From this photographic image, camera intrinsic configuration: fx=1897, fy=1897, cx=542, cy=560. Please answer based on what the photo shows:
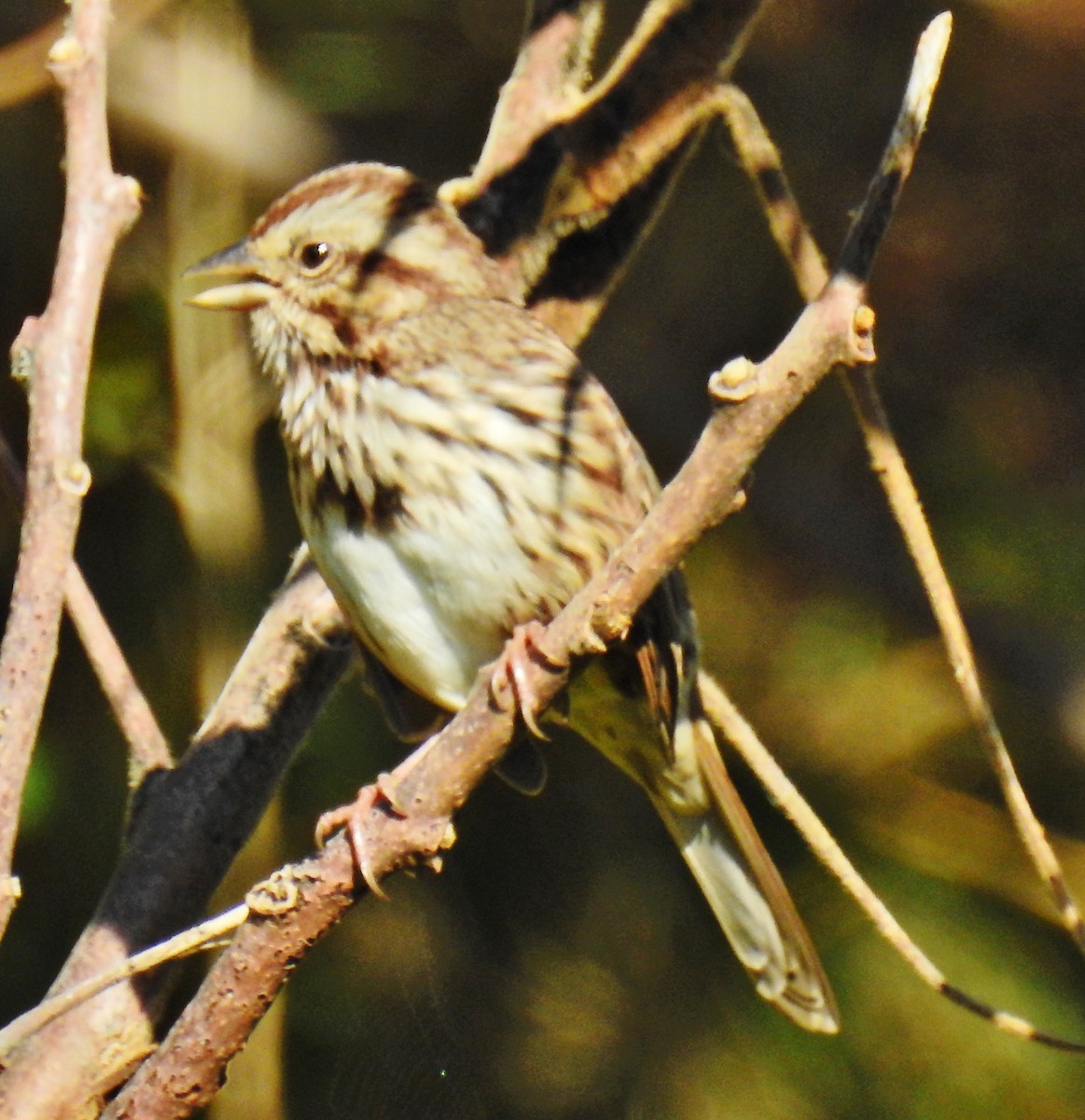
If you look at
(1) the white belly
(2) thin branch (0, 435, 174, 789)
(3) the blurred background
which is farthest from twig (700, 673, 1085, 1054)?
(3) the blurred background

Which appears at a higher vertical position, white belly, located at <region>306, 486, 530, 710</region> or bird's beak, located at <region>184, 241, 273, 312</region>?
bird's beak, located at <region>184, 241, 273, 312</region>

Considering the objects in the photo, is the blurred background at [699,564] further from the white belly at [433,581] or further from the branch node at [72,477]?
the branch node at [72,477]

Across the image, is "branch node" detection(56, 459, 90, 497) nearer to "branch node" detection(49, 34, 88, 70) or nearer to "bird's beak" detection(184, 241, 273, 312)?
"branch node" detection(49, 34, 88, 70)

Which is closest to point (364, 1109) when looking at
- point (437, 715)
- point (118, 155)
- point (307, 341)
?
point (437, 715)

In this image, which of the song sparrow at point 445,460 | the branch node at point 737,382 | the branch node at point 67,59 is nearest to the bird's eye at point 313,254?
the song sparrow at point 445,460

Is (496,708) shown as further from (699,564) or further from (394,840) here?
(699,564)

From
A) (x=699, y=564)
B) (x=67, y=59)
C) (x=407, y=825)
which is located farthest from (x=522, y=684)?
(x=699, y=564)
